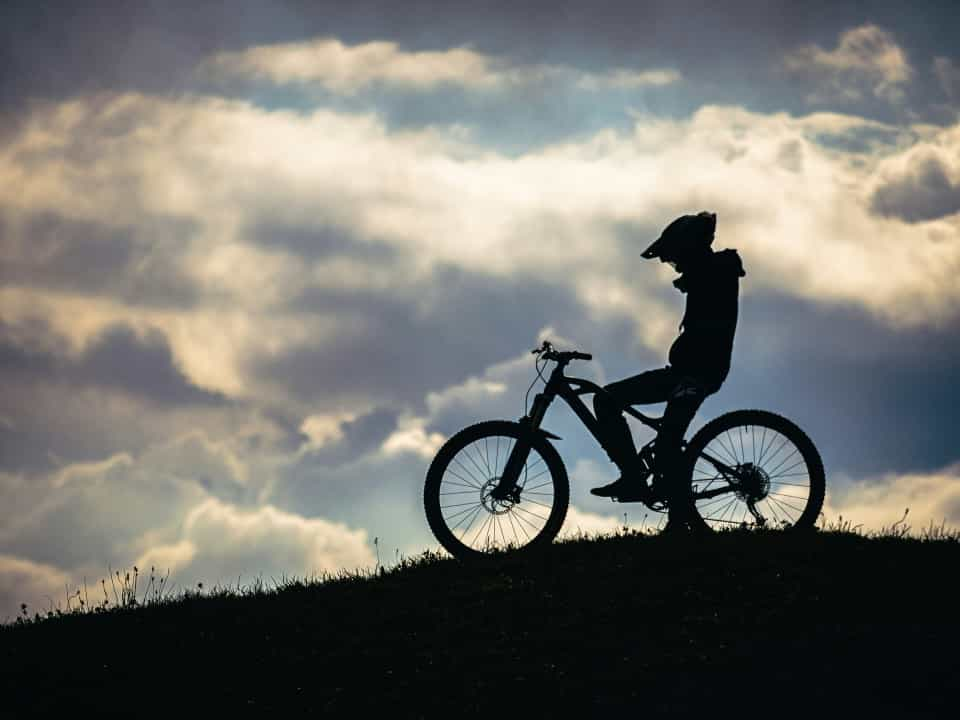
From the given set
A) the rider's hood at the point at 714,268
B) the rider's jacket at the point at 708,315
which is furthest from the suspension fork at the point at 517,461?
the rider's hood at the point at 714,268

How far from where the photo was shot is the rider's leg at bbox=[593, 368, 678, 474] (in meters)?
11.0

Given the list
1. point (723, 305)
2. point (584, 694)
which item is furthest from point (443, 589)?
point (723, 305)

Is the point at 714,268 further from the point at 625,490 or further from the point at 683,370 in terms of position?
the point at 625,490

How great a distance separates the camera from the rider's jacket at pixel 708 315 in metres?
11.0

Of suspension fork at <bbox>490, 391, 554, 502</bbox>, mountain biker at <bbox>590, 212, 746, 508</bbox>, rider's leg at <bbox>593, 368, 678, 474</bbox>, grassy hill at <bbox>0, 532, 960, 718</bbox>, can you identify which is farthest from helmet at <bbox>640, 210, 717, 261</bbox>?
grassy hill at <bbox>0, 532, 960, 718</bbox>

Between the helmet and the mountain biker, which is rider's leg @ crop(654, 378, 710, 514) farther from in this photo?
the helmet

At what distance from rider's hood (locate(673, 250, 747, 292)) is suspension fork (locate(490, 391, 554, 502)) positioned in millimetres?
2014

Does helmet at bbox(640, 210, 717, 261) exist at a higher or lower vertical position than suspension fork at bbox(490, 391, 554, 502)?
higher

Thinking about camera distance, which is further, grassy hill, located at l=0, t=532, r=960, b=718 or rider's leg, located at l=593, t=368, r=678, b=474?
rider's leg, located at l=593, t=368, r=678, b=474

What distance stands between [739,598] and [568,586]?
1547mm

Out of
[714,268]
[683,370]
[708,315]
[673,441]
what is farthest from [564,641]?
[714,268]

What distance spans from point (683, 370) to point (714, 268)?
1.07 metres

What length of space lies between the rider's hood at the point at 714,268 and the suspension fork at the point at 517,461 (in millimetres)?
2014

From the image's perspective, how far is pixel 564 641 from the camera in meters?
9.05
